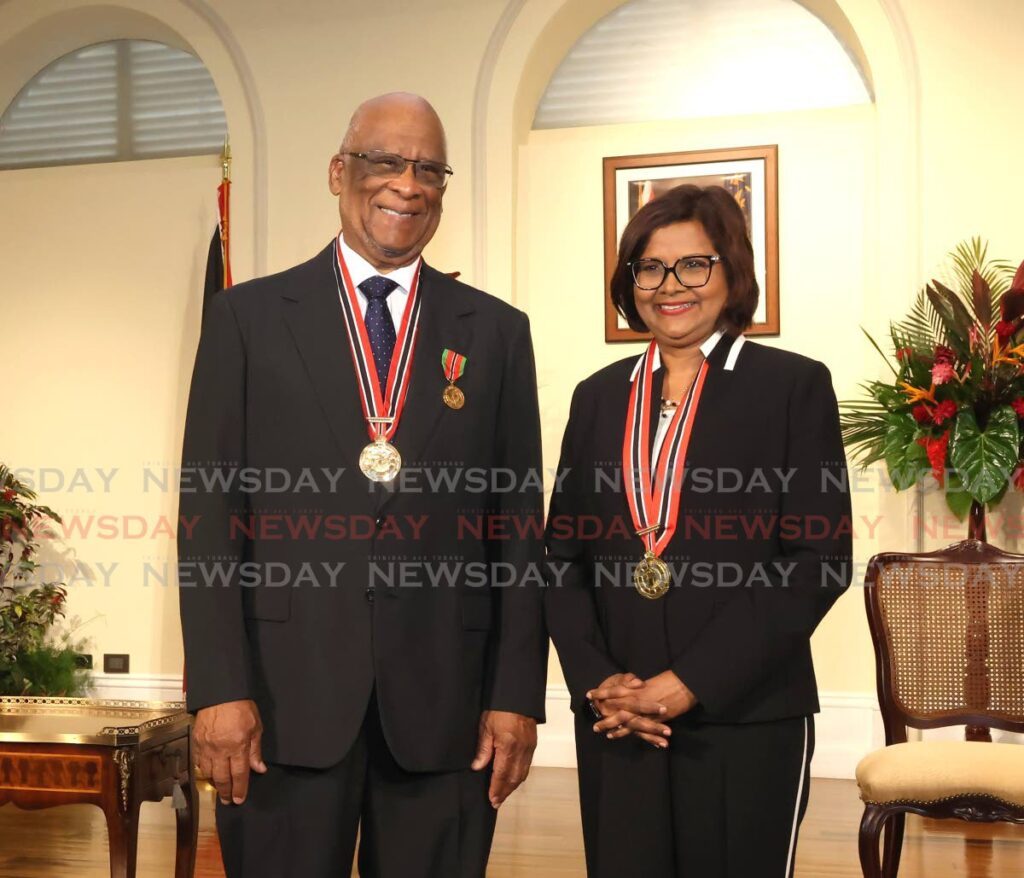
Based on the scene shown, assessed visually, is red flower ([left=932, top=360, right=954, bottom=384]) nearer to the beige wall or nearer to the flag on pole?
the beige wall

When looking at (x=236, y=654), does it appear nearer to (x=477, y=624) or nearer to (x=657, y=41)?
(x=477, y=624)

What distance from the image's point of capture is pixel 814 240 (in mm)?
5684

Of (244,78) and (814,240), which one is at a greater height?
(244,78)

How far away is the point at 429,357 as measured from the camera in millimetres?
2117

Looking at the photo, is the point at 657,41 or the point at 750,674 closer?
the point at 750,674

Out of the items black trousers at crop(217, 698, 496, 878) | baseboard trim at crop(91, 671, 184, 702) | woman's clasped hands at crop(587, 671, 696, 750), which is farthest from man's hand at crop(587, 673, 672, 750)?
baseboard trim at crop(91, 671, 184, 702)

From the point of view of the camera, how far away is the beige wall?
5.36m

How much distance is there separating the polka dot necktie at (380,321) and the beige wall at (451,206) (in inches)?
141

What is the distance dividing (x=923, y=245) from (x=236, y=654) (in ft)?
14.1

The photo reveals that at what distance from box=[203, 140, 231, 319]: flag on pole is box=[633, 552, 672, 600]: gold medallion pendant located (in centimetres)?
394

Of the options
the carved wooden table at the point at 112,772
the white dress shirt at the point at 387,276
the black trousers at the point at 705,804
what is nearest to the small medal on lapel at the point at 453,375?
the white dress shirt at the point at 387,276

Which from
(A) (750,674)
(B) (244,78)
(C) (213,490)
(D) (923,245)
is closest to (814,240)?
(D) (923,245)

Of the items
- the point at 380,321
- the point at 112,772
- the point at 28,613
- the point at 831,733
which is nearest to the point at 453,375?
the point at 380,321

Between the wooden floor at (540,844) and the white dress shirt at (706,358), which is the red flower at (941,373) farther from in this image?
the white dress shirt at (706,358)
